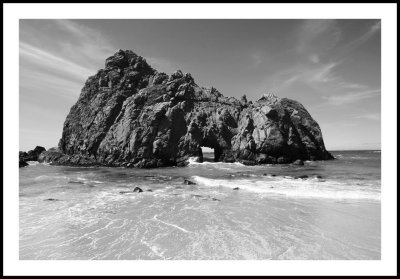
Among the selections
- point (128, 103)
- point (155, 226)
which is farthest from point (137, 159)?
point (155, 226)

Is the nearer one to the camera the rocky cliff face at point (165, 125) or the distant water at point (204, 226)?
the distant water at point (204, 226)

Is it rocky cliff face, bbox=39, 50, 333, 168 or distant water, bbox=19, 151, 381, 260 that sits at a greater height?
rocky cliff face, bbox=39, 50, 333, 168

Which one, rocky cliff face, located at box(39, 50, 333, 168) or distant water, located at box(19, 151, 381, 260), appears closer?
distant water, located at box(19, 151, 381, 260)

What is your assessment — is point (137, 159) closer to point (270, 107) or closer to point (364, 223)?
point (270, 107)

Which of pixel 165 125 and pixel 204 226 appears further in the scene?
pixel 165 125

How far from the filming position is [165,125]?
53.6 meters

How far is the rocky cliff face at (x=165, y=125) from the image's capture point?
51.5 m

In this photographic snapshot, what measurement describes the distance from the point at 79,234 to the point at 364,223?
13.6m

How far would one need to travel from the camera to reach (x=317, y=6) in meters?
6.02

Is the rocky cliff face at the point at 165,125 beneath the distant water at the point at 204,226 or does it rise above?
above

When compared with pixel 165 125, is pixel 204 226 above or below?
below

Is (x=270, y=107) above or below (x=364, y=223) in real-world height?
above

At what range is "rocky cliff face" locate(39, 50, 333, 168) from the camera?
51.5 meters

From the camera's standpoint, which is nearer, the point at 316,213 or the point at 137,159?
the point at 316,213
